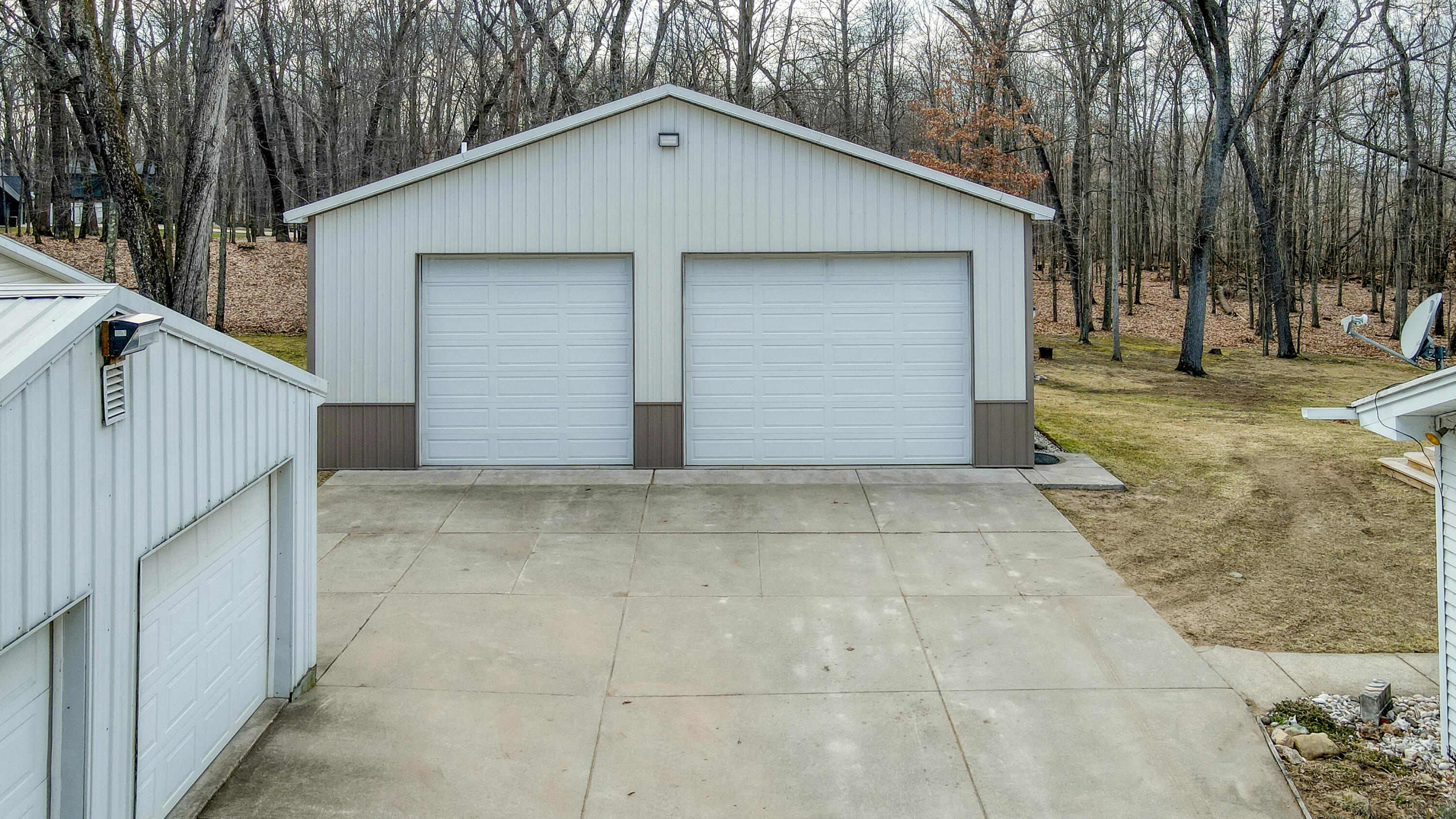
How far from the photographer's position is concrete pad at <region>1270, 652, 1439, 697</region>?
19.0 ft

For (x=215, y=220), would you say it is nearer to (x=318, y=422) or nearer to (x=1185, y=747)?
(x=318, y=422)

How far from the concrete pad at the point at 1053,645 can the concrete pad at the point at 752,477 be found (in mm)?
3813

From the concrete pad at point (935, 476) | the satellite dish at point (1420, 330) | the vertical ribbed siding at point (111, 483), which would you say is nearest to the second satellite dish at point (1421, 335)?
the satellite dish at point (1420, 330)

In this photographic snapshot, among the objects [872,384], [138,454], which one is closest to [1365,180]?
[872,384]

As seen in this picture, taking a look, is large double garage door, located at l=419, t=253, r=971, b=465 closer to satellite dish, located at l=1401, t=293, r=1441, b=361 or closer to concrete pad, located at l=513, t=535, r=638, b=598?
concrete pad, located at l=513, t=535, r=638, b=598

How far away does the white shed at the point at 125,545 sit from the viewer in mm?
3102

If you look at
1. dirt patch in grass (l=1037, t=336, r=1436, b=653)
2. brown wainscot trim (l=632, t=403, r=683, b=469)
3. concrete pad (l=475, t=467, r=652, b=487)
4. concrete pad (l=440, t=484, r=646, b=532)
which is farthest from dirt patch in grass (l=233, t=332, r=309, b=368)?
dirt patch in grass (l=1037, t=336, r=1436, b=653)

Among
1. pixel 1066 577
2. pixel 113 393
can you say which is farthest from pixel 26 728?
pixel 1066 577

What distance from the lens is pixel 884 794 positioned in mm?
4680

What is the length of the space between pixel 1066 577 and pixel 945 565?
0.91 m

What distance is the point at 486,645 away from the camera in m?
6.46

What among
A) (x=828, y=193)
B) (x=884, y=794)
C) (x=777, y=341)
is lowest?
(x=884, y=794)

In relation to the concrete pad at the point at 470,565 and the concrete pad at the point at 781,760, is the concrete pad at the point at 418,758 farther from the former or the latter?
the concrete pad at the point at 470,565

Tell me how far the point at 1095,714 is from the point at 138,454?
185 inches
